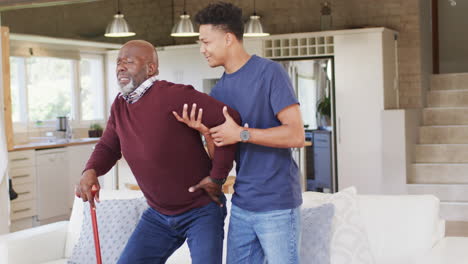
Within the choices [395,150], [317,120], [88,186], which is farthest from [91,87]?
[88,186]

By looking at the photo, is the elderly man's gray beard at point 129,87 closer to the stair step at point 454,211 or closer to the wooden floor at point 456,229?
the wooden floor at point 456,229

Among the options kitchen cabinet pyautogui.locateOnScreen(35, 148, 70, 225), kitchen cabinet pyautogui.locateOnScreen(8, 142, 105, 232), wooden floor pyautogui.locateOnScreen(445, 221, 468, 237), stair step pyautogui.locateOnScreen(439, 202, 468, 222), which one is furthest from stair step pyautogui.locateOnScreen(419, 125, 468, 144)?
kitchen cabinet pyautogui.locateOnScreen(35, 148, 70, 225)

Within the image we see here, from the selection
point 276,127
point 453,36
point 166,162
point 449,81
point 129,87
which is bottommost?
point 166,162

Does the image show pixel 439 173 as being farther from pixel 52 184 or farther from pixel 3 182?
pixel 3 182

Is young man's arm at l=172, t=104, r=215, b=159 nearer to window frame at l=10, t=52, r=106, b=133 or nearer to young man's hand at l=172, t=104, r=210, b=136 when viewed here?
young man's hand at l=172, t=104, r=210, b=136

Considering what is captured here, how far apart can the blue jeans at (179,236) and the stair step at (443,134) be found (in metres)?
7.00

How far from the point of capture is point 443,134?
8820 mm

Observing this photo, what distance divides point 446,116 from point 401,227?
21.1 feet

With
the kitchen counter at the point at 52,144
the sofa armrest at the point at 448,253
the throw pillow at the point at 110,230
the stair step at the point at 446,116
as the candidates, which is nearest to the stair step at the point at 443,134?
the stair step at the point at 446,116

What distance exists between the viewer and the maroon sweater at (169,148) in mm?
2180

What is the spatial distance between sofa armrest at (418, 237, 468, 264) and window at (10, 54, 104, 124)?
713cm

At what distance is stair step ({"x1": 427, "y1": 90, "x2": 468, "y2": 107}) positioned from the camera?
921cm

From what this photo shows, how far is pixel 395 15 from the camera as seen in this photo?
30.1ft

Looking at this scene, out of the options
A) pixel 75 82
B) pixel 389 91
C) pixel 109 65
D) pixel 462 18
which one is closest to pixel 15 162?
pixel 75 82
